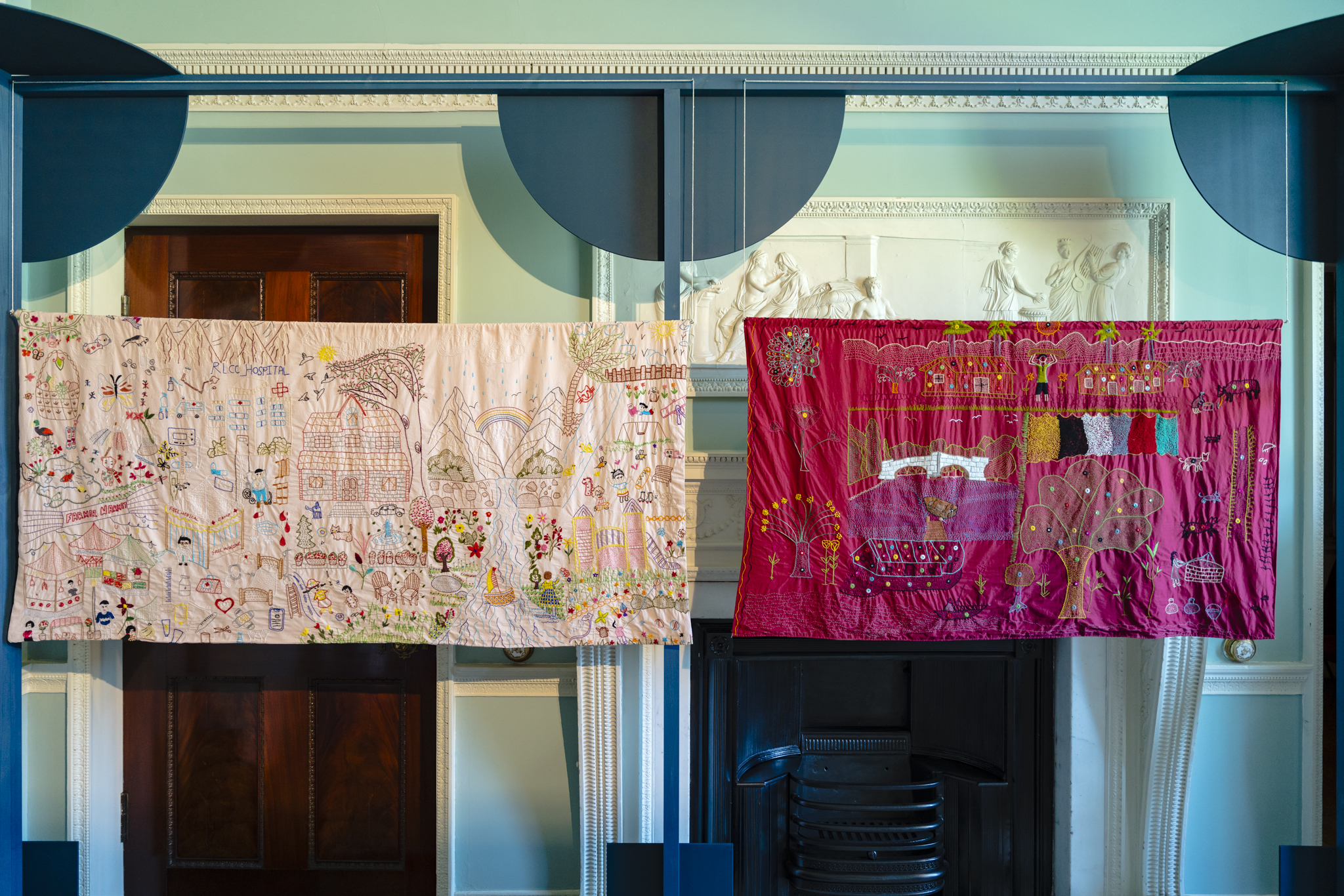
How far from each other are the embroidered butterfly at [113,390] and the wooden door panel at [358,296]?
602mm

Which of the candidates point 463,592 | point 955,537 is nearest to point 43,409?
point 463,592

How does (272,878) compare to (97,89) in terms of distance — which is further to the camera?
(272,878)

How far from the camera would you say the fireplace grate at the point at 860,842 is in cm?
239

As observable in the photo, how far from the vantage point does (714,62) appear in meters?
2.35

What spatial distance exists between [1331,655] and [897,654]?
1.54m

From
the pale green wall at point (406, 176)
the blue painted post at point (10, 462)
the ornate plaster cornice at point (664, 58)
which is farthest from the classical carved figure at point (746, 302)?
the blue painted post at point (10, 462)

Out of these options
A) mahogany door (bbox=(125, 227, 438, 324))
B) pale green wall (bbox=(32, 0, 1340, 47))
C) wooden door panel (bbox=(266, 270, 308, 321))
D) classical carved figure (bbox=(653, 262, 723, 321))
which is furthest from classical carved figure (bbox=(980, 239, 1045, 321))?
wooden door panel (bbox=(266, 270, 308, 321))

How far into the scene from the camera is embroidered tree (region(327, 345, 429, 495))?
205cm

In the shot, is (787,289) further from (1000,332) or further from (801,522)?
(801,522)

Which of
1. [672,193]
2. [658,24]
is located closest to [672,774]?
[672,193]

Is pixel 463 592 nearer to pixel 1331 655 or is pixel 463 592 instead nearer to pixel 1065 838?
pixel 1065 838

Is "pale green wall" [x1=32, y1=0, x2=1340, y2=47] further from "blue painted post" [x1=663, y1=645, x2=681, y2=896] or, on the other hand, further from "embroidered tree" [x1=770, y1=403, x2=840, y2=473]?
"embroidered tree" [x1=770, y1=403, x2=840, y2=473]

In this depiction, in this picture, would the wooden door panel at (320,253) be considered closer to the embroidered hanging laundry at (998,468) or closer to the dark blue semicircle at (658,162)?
the dark blue semicircle at (658,162)

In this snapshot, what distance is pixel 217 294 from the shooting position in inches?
98.8
